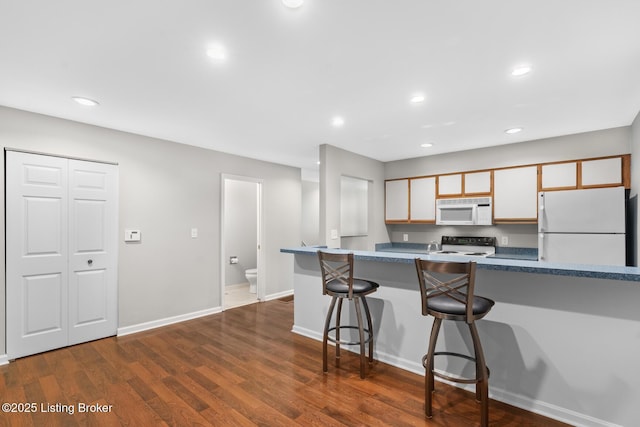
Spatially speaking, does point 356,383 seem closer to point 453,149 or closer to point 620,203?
point 620,203

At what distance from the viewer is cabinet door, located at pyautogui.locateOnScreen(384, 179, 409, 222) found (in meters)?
5.33

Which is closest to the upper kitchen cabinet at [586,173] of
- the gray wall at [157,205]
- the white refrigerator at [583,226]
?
the white refrigerator at [583,226]

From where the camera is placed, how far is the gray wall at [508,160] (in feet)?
12.1

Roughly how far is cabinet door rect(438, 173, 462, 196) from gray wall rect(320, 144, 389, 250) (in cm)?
102

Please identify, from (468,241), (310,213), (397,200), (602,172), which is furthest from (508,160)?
(310,213)

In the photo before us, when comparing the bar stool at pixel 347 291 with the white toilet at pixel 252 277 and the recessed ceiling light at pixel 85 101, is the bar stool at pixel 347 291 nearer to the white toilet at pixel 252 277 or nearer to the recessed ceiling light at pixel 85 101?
the recessed ceiling light at pixel 85 101

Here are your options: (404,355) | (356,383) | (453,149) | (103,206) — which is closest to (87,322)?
(103,206)

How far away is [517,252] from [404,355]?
2.72 metres

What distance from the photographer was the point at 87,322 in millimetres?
3527

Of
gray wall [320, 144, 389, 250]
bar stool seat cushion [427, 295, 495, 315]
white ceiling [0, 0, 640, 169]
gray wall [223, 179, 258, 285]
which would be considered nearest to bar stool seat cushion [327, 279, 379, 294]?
bar stool seat cushion [427, 295, 495, 315]

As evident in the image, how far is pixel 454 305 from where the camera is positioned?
204 centimetres

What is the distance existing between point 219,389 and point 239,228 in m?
4.20

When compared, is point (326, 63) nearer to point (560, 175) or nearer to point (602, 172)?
point (560, 175)

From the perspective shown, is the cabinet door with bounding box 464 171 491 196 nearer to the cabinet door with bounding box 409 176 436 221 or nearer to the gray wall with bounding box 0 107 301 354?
the cabinet door with bounding box 409 176 436 221
